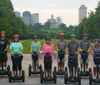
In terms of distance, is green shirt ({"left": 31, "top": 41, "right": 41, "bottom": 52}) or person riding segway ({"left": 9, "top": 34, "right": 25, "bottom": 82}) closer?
person riding segway ({"left": 9, "top": 34, "right": 25, "bottom": 82})

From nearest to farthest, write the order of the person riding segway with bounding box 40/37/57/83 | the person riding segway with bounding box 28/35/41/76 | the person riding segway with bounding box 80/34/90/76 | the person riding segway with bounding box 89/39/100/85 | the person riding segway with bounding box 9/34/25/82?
the person riding segway with bounding box 89/39/100/85 → the person riding segway with bounding box 40/37/57/83 → the person riding segway with bounding box 9/34/25/82 → the person riding segway with bounding box 80/34/90/76 → the person riding segway with bounding box 28/35/41/76

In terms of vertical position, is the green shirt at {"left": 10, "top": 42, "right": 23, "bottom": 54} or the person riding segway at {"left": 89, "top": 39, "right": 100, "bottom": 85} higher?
the green shirt at {"left": 10, "top": 42, "right": 23, "bottom": 54}

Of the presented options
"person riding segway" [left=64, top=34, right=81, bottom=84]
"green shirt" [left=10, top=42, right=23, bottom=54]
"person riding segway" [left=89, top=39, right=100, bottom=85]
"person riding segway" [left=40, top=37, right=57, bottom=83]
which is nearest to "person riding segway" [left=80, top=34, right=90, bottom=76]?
"person riding segway" [left=64, top=34, right=81, bottom=84]

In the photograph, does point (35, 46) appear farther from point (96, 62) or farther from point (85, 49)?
point (96, 62)

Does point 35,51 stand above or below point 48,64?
above

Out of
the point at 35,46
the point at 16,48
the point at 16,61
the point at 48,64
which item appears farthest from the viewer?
the point at 35,46

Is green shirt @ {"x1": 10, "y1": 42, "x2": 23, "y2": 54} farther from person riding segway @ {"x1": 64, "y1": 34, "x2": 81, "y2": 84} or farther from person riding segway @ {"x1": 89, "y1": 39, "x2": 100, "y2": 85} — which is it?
person riding segway @ {"x1": 89, "y1": 39, "x2": 100, "y2": 85}

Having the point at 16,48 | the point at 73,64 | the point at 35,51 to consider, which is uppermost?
the point at 16,48

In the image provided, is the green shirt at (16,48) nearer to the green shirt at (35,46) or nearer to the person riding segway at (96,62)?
the green shirt at (35,46)

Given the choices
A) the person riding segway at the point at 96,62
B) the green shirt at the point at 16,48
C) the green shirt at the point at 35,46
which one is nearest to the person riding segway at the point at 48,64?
the green shirt at the point at 16,48

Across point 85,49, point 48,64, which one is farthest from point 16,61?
point 85,49

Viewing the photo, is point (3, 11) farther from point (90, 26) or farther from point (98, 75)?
point (98, 75)

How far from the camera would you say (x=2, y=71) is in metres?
18.2

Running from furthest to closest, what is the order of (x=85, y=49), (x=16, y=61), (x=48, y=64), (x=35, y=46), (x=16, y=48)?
(x=35, y=46)
(x=85, y=49)
(x=16, y=48)
(x=16, y=61)
(x=48, y=64)
